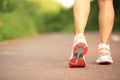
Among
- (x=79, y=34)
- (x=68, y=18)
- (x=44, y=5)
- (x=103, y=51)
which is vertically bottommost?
(x=68, y=18)

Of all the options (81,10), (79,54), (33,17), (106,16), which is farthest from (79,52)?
(33,17)

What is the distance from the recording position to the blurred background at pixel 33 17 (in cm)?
1402

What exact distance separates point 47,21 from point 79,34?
122 feet

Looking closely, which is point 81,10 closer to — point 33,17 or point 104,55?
point 104,55

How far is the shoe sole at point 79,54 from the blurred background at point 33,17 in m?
7.56

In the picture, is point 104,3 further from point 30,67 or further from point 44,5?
point 44,5

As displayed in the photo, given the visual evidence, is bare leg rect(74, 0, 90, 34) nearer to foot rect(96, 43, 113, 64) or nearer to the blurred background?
foot rect(96, 43, 113, 64)

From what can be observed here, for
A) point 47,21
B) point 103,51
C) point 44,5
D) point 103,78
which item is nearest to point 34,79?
point 103,78

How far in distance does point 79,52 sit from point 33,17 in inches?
791

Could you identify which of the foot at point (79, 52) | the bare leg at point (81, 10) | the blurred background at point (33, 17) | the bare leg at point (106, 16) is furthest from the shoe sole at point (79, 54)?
the blurred background at point (33, 17)

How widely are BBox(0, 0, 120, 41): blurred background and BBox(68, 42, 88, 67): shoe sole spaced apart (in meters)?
7.56

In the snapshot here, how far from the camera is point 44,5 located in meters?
34.6

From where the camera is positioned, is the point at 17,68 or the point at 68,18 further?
the point at 68,18

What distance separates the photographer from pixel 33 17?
80.0 feet
